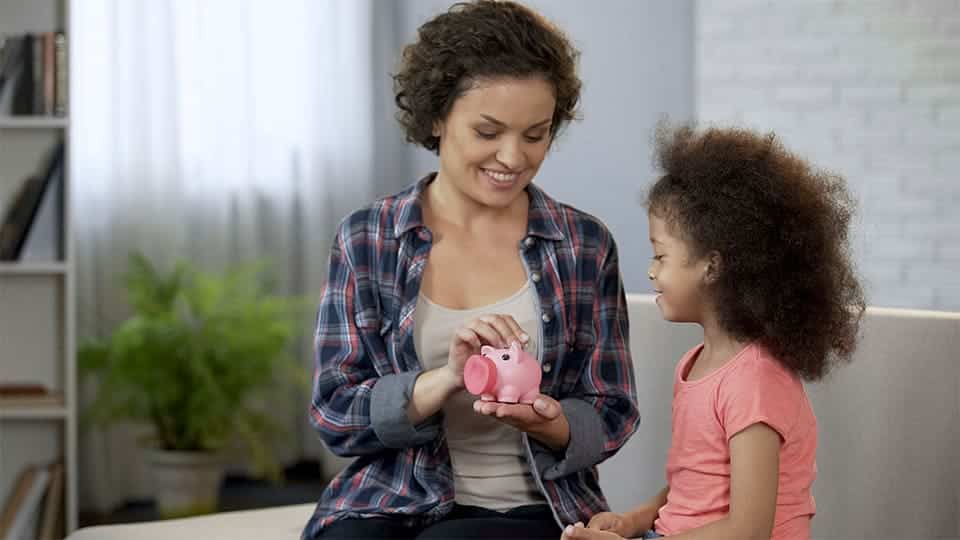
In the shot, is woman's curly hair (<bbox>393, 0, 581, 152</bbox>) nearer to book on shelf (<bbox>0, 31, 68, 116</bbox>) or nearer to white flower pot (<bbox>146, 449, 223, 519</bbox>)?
book on shelf (<bbox>0, 31, 68, 116</bbox>)

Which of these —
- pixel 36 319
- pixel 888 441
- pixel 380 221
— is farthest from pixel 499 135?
pixel 36 319

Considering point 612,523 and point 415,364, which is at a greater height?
point 415,364

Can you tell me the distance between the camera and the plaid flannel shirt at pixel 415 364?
5.40 feet

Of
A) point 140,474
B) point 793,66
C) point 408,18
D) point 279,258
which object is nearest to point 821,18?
point 793,66

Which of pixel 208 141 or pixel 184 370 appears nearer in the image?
pixel 184 370

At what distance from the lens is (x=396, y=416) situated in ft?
5.24

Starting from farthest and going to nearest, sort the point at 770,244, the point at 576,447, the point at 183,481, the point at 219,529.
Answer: the point at 183,481 → the point at 219,529 → the point at 576,447 → the point at 770,244

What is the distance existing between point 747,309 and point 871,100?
8.40 feet

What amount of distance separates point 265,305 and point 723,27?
1762mm

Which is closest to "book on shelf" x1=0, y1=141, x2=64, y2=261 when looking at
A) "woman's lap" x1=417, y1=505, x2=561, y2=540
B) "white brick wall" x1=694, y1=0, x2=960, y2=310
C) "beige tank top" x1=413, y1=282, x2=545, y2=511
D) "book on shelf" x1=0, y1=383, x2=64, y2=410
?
"book on shelf" x1=0, y1=383, x2=64, y2=410

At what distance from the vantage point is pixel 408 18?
15.3 ft

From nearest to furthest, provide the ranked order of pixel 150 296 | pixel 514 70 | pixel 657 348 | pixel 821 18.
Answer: pixel 514 70 < pixel 657 348 < pixel 821 18 < pixel 150 296

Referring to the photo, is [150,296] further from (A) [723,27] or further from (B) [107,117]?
(A) [723,27]

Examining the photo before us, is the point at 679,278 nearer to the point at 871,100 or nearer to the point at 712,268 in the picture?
the point at 712,268
